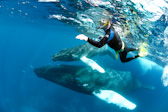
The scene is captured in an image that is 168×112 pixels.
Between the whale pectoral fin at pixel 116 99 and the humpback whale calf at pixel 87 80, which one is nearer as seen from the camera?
the whale pectoral fin at pixel 116 99

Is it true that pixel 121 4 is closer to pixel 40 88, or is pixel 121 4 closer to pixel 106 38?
pixel 106 38

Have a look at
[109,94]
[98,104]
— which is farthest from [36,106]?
[109,94]

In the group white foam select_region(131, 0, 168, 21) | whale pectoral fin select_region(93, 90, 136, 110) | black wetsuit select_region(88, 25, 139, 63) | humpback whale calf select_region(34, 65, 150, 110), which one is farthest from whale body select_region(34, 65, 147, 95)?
white foam select_region(131, 0, 168, 21)

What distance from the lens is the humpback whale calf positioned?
37.3ft

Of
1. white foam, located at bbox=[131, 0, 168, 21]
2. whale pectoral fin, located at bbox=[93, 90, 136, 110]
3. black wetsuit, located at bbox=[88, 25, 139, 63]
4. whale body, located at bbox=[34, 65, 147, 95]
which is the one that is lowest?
whale body, located at bbox=[34, 65, 147, 95]

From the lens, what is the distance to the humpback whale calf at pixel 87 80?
447 inches

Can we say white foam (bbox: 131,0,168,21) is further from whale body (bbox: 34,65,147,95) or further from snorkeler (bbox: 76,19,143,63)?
whale body (bbox: 34,65,147,95)

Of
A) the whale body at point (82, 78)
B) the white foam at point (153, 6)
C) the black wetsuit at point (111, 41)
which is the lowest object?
the whale body at point (82, 78)

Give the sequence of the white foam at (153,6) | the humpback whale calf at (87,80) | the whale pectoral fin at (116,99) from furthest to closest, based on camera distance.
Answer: the humpback whale calf at (87,80)
the whale pectoral fin at (116,99)
the white foam at (153,6)

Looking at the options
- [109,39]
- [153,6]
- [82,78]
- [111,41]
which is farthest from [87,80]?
[109,39]

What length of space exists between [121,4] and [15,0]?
11789 mm

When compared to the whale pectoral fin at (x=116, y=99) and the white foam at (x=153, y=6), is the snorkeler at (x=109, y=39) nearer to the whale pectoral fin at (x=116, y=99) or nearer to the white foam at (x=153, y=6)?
the white foam at (x=153, y=6)

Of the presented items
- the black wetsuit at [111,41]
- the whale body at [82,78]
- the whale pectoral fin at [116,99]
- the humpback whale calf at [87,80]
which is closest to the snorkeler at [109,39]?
the black wetsuit at [111,41]

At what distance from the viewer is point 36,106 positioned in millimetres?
22062
